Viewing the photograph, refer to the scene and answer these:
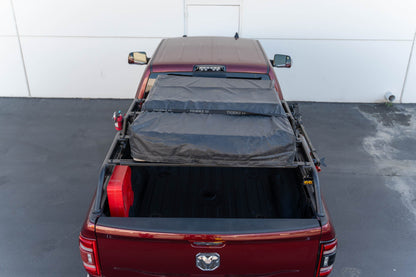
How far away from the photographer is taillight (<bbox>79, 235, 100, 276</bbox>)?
282cm

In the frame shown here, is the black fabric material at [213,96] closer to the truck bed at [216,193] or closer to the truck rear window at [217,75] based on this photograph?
the truck rear window at [217,75]

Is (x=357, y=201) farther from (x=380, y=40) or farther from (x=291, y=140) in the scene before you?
(x=380, y=40)

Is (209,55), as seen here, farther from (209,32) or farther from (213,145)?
(209,32)

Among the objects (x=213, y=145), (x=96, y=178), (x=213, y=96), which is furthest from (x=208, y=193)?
(x=96, y=178)

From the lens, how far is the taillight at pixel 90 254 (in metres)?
2.82

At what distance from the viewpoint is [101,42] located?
8508 mm

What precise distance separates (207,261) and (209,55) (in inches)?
116

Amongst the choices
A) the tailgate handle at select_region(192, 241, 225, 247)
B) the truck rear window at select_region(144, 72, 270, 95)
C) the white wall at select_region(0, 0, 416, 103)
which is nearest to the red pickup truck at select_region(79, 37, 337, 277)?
the tailgate handle at select_region(192, 241, 225, 247)

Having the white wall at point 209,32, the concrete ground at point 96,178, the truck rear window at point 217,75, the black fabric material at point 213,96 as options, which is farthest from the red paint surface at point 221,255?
the white wall at point 209,32

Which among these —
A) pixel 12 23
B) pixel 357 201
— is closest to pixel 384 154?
pixel 357 201

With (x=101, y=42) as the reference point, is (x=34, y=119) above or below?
below

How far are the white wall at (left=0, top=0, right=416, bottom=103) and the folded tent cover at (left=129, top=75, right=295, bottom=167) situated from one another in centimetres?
477

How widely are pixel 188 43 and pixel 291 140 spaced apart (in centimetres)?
287

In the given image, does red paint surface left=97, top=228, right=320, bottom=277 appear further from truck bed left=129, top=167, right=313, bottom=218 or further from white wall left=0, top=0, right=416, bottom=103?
white wall left=0, top=0, right=416, bottom=103
